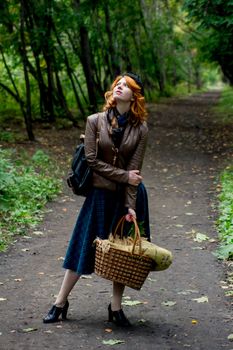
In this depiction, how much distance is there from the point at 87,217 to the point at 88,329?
40.1 inches

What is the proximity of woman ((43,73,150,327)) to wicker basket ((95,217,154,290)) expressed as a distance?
0.88 ft

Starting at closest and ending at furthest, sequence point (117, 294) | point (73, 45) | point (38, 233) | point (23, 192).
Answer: point (117, 294) < point (38, 233) < point (23, 192) < point (73, 45)

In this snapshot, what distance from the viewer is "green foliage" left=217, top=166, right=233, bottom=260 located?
812cm

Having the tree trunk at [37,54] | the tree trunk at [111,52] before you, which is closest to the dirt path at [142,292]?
the tree trunk at [37,54]

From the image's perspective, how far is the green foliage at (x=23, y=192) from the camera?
32.1ft

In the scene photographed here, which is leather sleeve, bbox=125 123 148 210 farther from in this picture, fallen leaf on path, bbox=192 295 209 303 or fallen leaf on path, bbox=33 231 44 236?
fallen leaf on path, bbox=33 231 44 236

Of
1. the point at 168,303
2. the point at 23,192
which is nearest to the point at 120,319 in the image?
the point at 168,303

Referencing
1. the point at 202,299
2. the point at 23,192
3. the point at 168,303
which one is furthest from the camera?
the point at 23,192

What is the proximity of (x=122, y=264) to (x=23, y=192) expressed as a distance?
6538 mm

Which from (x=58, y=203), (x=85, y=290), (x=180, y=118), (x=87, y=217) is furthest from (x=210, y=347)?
(x=180, y=118)

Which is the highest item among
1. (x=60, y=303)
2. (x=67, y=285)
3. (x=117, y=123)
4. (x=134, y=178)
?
(x=117, y=123)

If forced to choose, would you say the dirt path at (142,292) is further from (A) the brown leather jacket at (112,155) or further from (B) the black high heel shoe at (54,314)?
(A) the brown leather jacket at (112,155)

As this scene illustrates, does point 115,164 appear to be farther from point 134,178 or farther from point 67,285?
point 67,285

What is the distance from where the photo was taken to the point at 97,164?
17.6 ft
